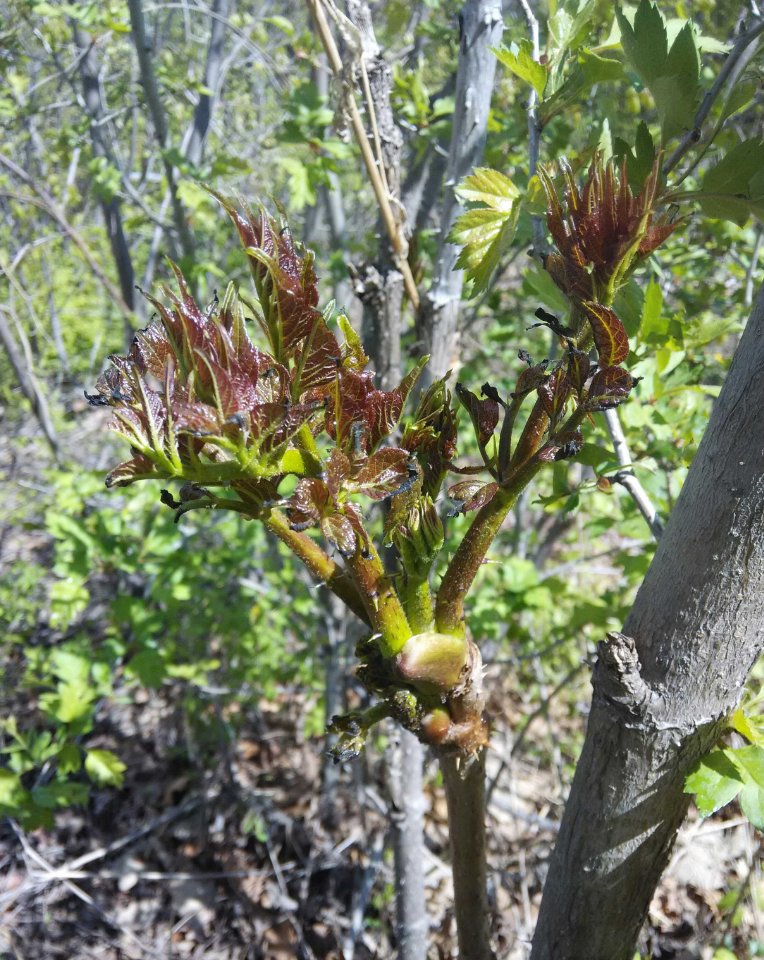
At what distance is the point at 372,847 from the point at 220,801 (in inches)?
29.0

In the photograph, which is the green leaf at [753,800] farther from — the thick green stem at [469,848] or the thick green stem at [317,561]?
the thick green stem at [317,561]

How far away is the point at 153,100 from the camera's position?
2.57m

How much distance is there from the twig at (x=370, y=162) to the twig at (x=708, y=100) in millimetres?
545

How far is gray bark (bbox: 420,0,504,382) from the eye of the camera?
1.20 meters

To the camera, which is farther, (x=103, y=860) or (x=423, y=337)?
(x=103, y=860)

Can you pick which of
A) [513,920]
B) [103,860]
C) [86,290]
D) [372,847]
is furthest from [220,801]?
[86,290]

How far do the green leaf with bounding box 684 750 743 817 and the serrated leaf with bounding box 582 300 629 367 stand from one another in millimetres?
494

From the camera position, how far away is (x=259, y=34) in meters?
4.39

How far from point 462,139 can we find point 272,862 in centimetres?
260

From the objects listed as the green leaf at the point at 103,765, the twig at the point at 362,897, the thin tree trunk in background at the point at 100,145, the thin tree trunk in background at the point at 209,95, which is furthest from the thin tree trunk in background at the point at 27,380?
the twig at the point at 362,897

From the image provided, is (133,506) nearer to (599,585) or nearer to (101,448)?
(101,448)

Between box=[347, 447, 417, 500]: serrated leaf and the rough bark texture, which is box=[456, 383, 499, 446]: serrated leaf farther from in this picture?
the rough bark texture

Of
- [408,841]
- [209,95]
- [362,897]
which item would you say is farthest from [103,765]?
[209,95]

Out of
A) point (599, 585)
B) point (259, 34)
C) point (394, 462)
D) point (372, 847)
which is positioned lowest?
point (372, 847)
